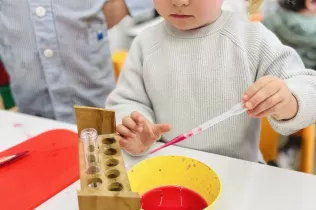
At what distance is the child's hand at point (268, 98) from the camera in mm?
564

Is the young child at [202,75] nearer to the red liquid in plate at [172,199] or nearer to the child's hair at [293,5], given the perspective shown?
the red liquid in plate at [172,199]

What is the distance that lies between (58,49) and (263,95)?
0.61 m

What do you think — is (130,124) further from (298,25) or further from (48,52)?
(298,25)

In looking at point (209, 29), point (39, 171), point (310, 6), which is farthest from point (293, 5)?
point (39, 171)

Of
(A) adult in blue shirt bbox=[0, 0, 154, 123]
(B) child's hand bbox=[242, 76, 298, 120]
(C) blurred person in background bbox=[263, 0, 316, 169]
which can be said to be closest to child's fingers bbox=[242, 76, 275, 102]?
(B) child's hand bbox=[242, 76, 298, 120]

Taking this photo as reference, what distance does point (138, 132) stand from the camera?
0.65 metres

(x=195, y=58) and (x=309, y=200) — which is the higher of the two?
(x=195, y=58)

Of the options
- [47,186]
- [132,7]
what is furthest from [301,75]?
[132,7]

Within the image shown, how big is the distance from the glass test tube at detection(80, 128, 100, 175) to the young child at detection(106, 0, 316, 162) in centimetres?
12

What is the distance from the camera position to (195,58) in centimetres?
76

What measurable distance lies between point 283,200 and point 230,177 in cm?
9

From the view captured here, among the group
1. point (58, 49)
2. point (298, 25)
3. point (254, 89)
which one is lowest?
point (298, 25)

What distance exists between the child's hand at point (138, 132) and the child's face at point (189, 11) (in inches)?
7.8

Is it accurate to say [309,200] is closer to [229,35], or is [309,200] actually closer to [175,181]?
[175,181]
